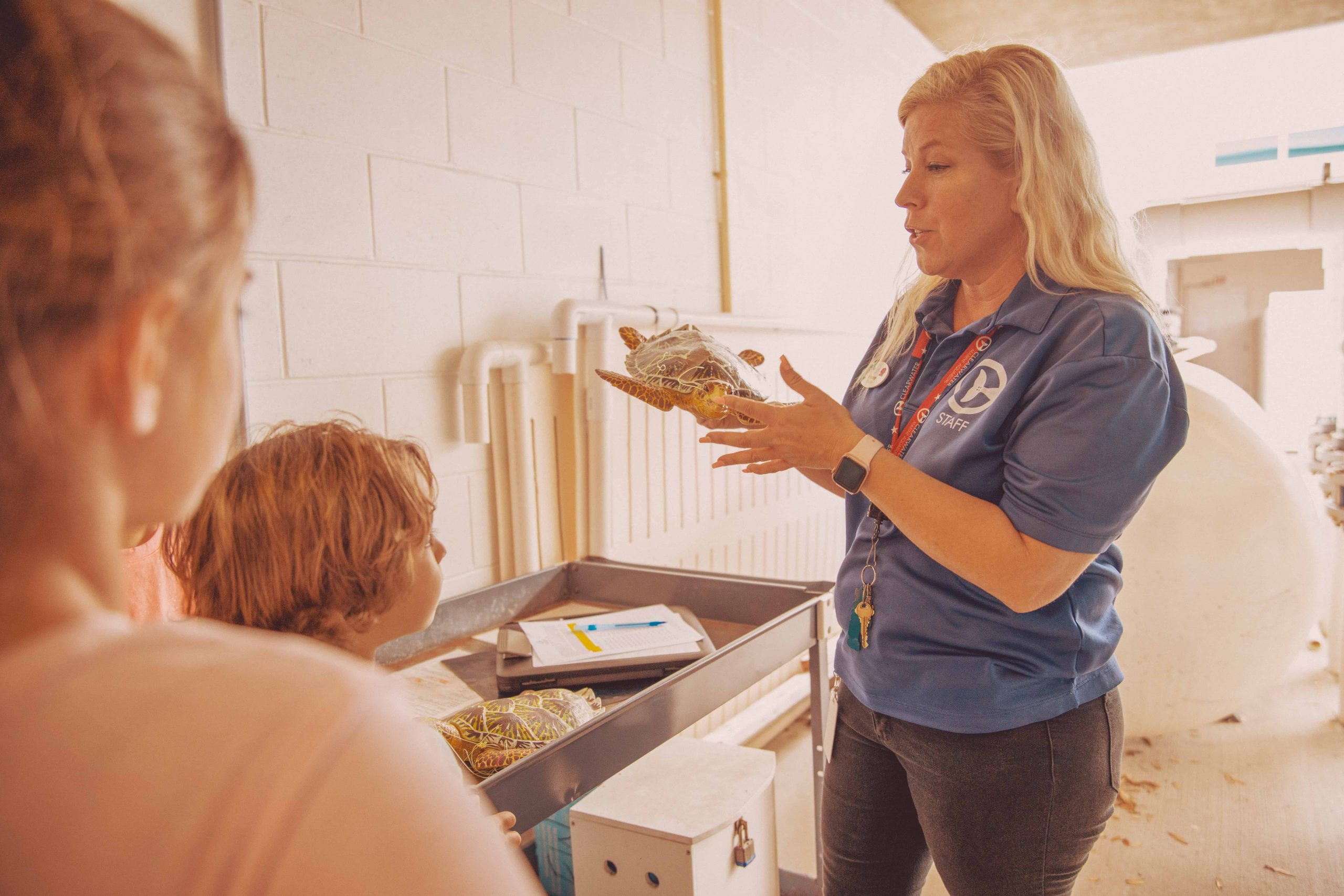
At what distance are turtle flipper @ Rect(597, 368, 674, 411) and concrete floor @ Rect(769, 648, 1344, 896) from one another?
1.47 meters

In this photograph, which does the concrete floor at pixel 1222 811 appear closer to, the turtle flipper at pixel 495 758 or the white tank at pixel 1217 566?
the white tank at pixel 1217 566

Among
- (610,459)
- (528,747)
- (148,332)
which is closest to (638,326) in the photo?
→ (610,459)

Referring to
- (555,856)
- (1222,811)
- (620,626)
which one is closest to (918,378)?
(620,626)

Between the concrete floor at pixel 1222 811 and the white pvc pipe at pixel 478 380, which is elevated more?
the white pvc pipe at pixel 478 380

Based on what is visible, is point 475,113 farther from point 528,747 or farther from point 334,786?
point 334,786

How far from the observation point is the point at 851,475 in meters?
1.16

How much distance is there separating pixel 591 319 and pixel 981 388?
110cm

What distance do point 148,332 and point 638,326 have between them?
193 cm

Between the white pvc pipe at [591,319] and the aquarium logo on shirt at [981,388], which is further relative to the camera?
the white pvc pipe at [591,319]

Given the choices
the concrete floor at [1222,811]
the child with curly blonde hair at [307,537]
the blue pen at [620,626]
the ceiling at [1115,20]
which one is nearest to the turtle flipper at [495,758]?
the child with curly blonde hair at [307,537]

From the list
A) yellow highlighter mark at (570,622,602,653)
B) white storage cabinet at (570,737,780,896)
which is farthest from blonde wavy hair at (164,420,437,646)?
white storage cabinet at (570,737,780,896)

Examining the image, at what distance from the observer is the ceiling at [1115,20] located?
4.05 meters

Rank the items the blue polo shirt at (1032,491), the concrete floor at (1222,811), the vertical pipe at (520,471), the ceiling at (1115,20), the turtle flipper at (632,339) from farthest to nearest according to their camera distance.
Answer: the ceiling at (1115,20) < the concrete floor at (1222,811) < the vertical pipe at (520,471) < the turtle flipper at (632,339) < the blue polo shirt at (1032,491)

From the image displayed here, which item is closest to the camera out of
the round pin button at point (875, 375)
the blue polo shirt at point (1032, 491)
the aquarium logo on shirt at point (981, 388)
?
the blue polo shirt at point (1032, 491)
